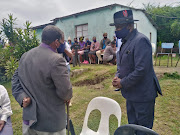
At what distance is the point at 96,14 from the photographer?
36.4ft

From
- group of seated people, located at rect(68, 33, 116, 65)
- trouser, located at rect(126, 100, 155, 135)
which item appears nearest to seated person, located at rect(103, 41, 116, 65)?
group of seated people, located at rect(68, 33, 116, 65)

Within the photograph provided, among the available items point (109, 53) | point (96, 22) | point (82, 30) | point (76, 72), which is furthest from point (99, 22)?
point (76, 72)

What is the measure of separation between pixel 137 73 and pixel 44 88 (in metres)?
1.07

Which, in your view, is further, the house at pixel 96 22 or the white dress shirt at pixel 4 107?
the house at pixel 96 22

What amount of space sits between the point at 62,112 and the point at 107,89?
3678mm

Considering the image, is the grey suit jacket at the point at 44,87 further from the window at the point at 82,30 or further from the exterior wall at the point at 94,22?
the window at the point at 82,30

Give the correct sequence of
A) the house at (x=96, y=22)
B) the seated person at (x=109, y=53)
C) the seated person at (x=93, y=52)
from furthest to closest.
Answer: the house at (x=96, y=22)
the seated person at (x=93, y=52)
the seated person at (x=109, y=53)

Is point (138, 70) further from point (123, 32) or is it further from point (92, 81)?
point (92, 81)

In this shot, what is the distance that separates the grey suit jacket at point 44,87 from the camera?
5.17 ft

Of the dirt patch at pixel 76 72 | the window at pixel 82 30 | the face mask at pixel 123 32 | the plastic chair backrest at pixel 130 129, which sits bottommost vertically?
the dirt patch at pixel 76 72

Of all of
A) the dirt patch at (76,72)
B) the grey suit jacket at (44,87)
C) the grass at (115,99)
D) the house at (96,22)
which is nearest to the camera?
the grey suit jacket at (44,87)

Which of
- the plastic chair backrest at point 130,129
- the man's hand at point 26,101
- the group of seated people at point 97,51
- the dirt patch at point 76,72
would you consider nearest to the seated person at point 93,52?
the group of seated people at point 97,51

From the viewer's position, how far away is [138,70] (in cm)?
182

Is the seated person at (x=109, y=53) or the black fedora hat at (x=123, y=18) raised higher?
the black fedora hat at (x=123, y=18)
